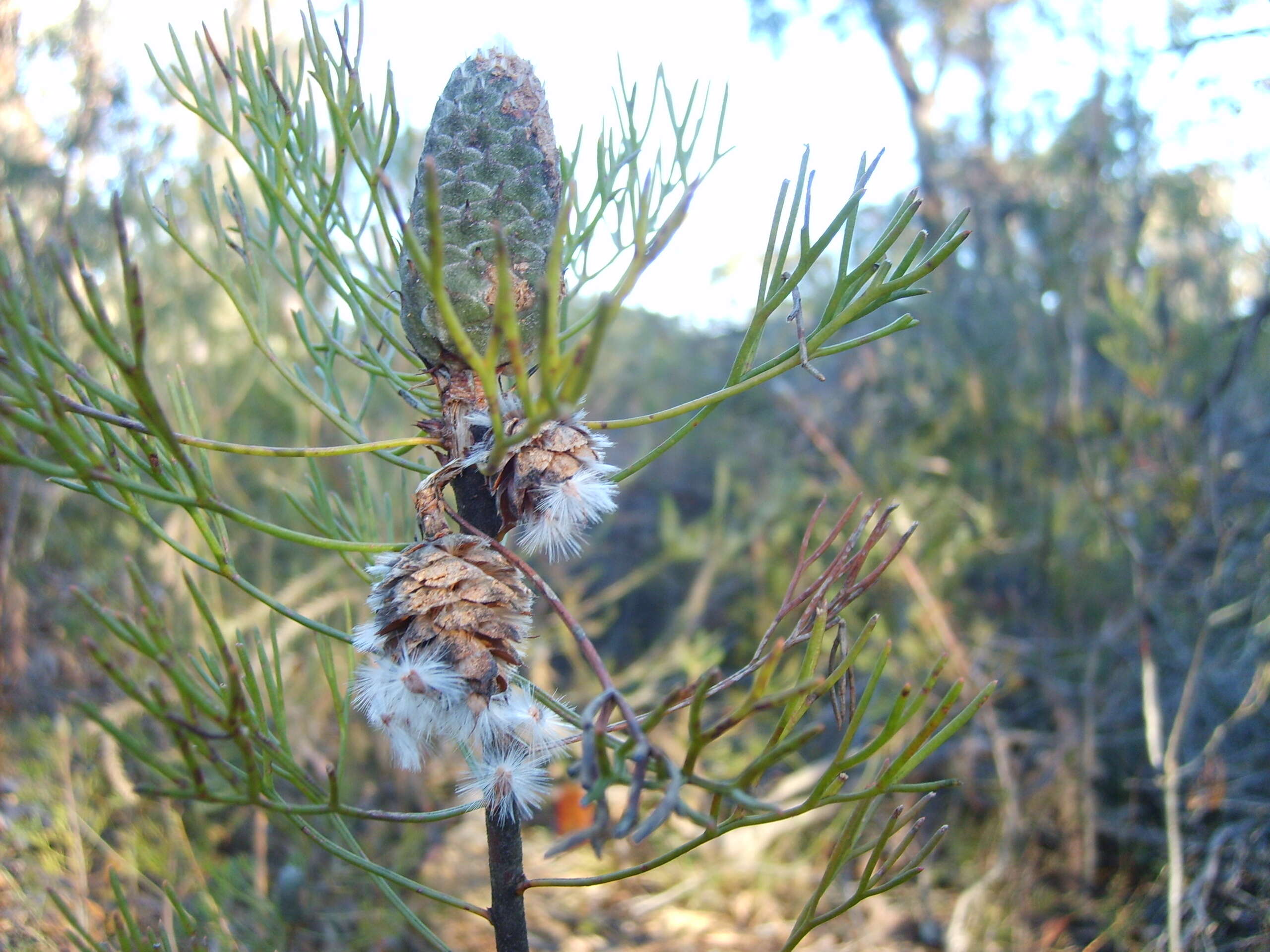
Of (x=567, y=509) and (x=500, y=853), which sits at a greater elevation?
(x=567, y=509)

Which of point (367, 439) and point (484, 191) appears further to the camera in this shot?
point (367, 439)

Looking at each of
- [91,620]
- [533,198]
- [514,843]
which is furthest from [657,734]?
[533,198]

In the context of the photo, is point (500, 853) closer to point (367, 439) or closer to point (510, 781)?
point (510, 781)

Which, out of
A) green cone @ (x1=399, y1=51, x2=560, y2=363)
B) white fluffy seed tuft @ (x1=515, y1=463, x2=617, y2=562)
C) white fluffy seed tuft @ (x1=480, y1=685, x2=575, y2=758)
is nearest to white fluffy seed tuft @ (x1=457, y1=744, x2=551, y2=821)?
white fluffy seed tuft @ (x1=480, y1=685, x2=575, y2=758)

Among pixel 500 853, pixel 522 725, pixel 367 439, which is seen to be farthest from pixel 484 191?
pixel 500 853

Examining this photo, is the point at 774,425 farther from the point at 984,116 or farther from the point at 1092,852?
the point at 984,116

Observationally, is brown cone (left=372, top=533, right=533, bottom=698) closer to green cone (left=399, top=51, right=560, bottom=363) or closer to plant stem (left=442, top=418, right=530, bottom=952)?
plant stem (left=442, top=418, right=530, bottom=952)
